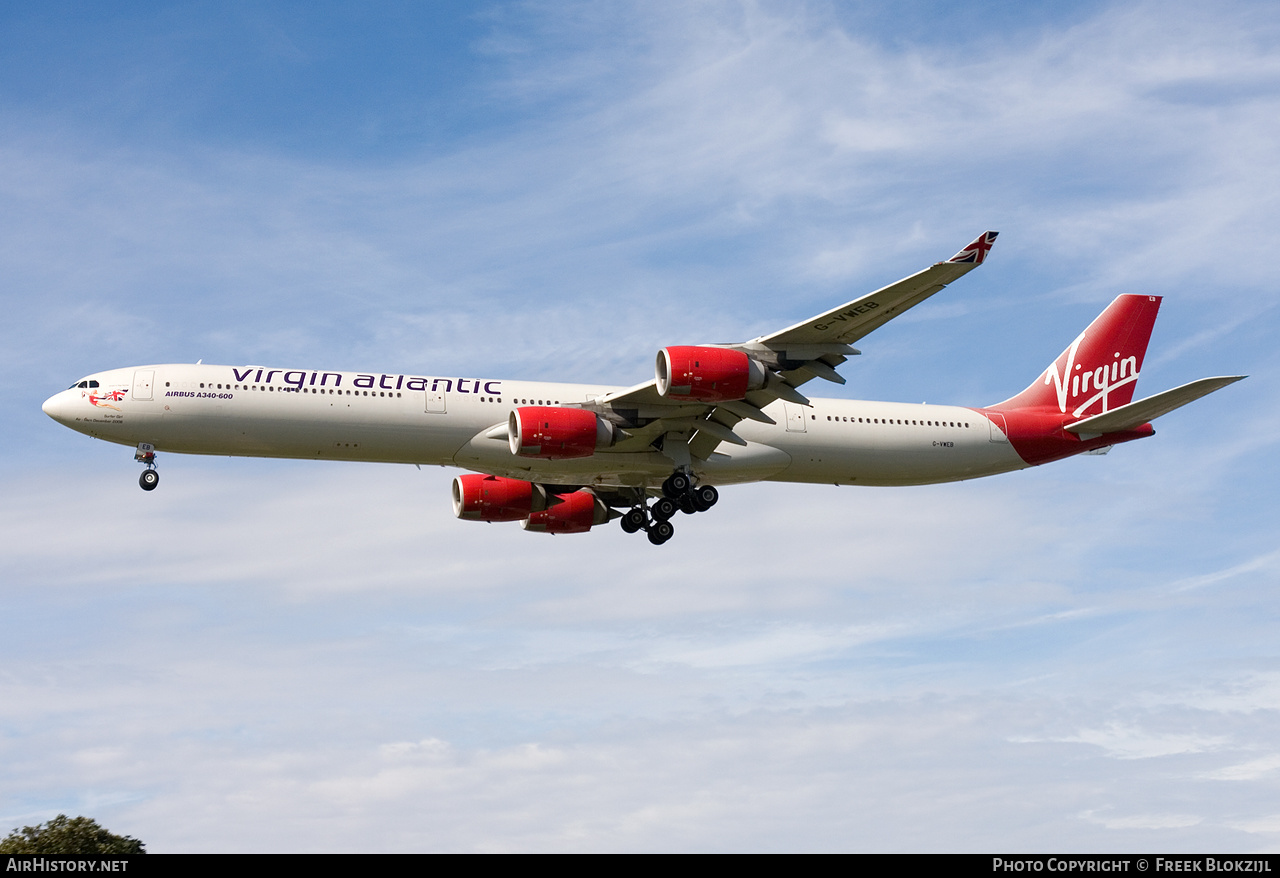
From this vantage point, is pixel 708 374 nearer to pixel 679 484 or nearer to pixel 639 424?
pixel 639 424

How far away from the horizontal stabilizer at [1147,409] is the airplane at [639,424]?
8cm

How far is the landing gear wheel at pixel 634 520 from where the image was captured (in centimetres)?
4747

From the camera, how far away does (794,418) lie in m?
44.8

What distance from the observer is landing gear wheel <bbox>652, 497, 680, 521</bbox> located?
44.1 m

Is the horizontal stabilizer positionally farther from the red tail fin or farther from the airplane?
the red tail fin

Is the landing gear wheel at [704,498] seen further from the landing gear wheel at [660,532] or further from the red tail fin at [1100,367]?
the red tail fin at [1100,367]

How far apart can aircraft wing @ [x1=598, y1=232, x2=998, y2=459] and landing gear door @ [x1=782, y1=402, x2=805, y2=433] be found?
272 cm

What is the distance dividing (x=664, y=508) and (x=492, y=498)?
6.77m

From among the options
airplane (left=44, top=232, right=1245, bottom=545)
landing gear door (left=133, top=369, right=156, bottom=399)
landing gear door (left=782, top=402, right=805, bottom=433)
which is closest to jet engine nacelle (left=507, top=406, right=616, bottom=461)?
airplane (left=44, top=232, right=1245, bottom=545)

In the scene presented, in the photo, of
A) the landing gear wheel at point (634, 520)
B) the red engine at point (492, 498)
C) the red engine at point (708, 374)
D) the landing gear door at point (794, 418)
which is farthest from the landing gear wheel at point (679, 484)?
the red engine at point (492, 498)

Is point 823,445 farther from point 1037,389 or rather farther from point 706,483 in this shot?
point 1037,389

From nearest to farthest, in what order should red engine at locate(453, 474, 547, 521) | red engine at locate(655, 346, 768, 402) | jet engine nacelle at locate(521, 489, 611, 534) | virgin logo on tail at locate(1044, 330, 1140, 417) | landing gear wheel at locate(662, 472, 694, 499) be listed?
1. red engine at locate(655, 346, 768, 402)
2. landing gear wheel at locate(662, 472, 694, 499)
3. red engine at locate(453, 474, 547, 521)
4. jet engine nacelle at locate(521, 489, 611, 534)
5. virgin logo on tail at locate(1044, 330, 1140, 417)

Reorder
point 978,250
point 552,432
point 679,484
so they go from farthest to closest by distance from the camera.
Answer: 1. point 679,484
2. point 552,432
3. point 978,250

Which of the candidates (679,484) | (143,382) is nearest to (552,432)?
(679,484)
